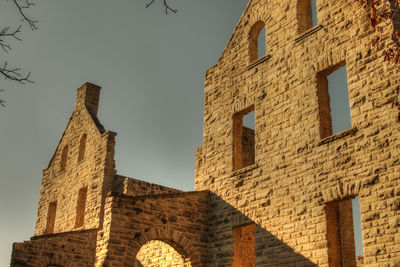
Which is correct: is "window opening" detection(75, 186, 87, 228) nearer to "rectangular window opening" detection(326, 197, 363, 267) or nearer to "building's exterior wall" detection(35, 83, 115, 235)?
"building's exterior wall" detection(35, 83, 115, 235)

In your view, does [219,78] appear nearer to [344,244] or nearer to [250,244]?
[250,244]

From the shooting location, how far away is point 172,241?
1342cm

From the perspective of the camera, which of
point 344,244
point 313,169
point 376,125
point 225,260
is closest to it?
point 376,125

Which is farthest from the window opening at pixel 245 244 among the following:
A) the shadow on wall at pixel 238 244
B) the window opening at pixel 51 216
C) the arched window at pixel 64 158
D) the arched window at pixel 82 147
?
the arched window at pixel 64 158

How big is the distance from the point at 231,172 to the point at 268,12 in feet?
15.2

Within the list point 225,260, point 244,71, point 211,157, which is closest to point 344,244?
point 225,260

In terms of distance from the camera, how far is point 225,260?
13.2 m

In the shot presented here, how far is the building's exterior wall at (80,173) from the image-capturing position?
59.8 ft

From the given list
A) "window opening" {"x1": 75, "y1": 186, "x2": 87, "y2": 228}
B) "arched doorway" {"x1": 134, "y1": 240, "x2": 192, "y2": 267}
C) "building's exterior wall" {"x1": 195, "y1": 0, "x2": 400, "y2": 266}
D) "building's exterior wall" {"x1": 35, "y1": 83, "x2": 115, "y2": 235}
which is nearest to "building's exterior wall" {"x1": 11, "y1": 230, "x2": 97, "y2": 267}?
"building's exterior wall" {"x1": 35, "y1": 83, "x2": 115, "y2": 235}

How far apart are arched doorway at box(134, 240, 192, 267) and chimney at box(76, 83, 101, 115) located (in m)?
7.65

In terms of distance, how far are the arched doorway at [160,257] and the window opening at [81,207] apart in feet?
11.8

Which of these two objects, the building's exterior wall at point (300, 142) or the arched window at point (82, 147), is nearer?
the building's exterior wall at point (300, 142)

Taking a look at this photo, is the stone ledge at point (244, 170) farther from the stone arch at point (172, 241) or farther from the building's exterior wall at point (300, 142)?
the stone arch at point (172, 241)

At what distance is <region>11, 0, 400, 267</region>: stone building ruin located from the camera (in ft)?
34.0
